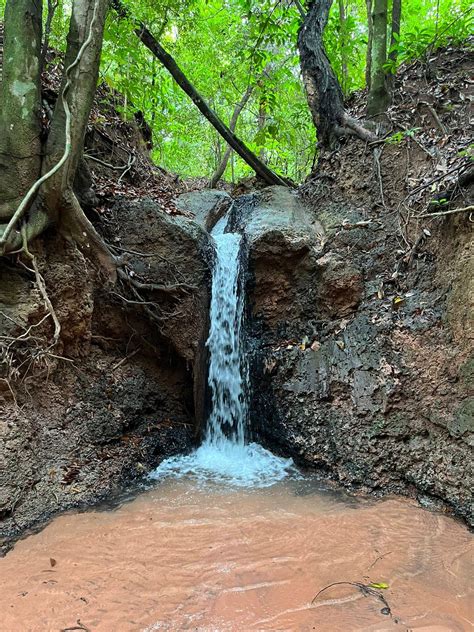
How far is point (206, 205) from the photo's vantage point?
7832 mm

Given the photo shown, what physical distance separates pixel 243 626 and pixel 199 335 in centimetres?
367

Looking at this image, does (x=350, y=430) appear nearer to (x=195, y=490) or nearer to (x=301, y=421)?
(x=301, y=421)

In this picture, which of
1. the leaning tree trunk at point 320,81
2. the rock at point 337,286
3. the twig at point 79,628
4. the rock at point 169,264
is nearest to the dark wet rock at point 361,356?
the rock at point 337,286

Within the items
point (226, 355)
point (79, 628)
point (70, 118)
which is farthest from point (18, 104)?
point (79, 628)

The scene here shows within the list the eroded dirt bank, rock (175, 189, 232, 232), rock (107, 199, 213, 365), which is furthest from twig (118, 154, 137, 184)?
rock (107, 199, 213, 365)

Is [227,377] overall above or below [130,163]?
below

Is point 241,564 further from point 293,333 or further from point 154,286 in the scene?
point 154,286

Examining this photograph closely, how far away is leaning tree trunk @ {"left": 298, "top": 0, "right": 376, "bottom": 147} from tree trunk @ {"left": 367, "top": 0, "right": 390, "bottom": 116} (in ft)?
1.45

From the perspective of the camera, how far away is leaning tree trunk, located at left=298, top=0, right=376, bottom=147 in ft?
22.7

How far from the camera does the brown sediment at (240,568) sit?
2.39 m

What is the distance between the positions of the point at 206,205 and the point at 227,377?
3.58m

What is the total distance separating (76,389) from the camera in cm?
458

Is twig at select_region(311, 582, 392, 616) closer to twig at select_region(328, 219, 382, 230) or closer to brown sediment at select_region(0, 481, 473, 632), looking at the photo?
brown sediment at select_region(0, 481, 473, 632)

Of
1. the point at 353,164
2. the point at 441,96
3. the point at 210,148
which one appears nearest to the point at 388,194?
the point at 353,164
